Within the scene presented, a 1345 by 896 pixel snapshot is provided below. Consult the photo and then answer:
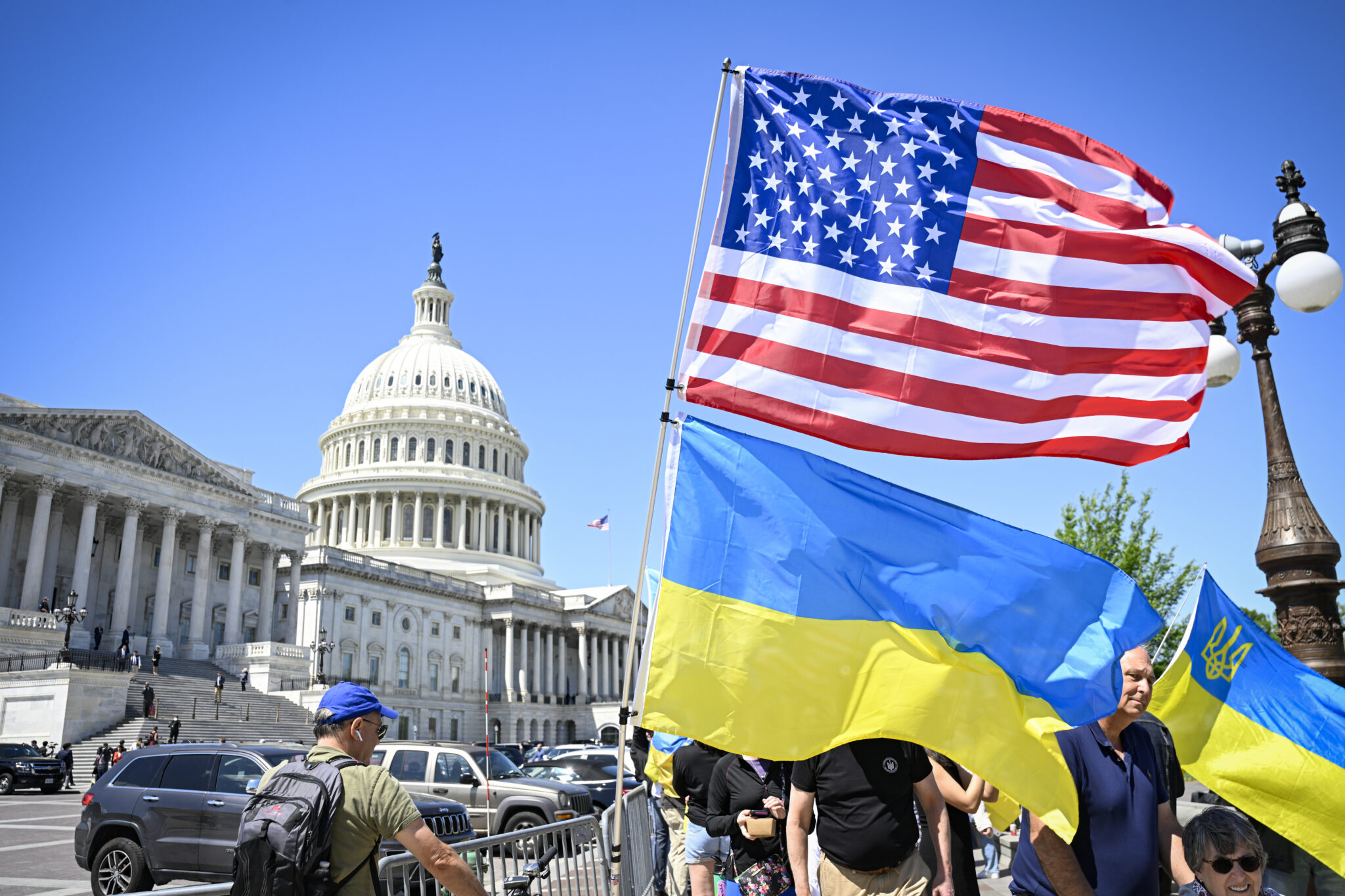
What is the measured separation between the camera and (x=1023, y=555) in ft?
20.9

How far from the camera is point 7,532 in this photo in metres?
51.2

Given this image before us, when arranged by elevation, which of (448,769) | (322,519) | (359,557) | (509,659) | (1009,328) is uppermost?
(322,519)

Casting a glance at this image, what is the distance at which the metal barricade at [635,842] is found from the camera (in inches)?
330

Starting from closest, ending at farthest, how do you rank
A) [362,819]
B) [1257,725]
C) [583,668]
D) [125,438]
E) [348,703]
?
1. [362,819]
2. [348,703]
3. [1257,725]
4. [125,438]
5. [583,668]

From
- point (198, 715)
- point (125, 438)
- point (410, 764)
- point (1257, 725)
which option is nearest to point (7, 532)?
point (125, 438)


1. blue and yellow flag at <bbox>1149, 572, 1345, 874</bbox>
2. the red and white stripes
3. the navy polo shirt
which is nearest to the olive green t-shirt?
the navy polo shirt

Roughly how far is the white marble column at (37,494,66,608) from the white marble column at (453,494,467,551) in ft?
154

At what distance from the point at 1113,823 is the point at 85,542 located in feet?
186

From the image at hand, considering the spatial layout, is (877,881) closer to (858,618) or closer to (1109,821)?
(1109,821)

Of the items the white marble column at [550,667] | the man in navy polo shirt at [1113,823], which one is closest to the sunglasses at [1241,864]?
the man in navy polo shirt at [1113,823]

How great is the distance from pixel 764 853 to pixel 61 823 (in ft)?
67.2

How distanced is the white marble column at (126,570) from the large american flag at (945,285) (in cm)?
5436

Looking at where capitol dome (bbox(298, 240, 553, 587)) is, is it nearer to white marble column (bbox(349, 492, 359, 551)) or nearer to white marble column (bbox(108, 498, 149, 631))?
white marble column (bbox(349, 492, 359, 551))

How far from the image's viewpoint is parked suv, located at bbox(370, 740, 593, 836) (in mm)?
18266
